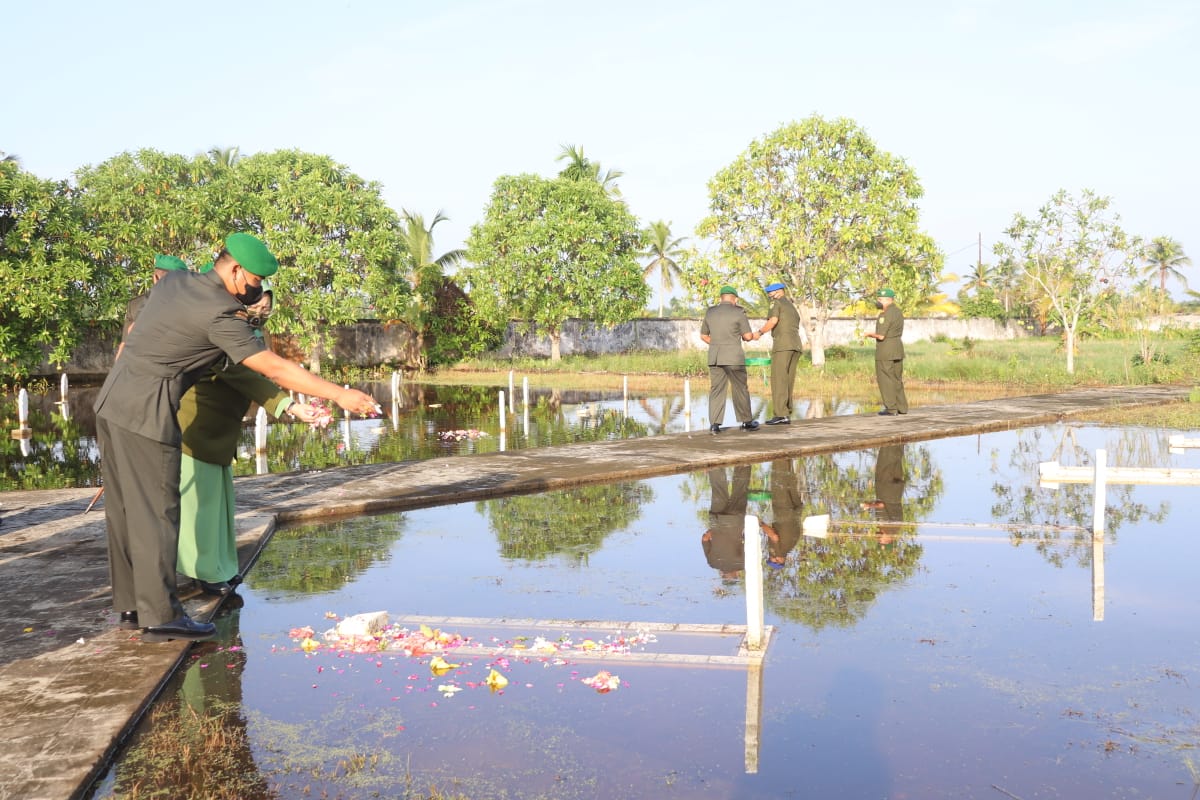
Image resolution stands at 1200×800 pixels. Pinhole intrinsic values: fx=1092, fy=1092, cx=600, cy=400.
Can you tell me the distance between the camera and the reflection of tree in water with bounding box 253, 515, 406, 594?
22.9ft

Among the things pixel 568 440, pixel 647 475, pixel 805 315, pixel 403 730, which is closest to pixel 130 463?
pixel 403 730

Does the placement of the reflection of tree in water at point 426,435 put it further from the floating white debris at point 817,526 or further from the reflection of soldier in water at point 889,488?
the floating white debris at point 817,526

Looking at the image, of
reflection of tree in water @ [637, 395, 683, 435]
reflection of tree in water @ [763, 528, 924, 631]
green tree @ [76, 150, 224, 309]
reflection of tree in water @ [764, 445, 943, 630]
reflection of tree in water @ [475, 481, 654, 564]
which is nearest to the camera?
reflection of tree in water @ [763, 528, 924, 631]

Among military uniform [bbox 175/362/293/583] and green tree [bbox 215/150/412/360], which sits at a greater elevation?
green tree [bbox 215/150/412/360]

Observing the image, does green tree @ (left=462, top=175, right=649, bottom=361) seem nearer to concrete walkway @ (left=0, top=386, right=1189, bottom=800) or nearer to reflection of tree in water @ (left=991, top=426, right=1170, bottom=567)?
concrete walkway @ (left=0, top=386, right=1189, bottom=800)

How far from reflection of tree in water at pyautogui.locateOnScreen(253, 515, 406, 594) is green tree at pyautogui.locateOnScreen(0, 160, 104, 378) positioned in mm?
22443

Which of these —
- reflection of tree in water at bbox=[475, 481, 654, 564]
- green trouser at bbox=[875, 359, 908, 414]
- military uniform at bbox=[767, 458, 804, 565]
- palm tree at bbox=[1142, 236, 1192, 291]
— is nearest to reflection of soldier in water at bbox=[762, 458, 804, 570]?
military uniform at bbox=[767, 458, 804, 565]

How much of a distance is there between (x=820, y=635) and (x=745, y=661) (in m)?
0.63

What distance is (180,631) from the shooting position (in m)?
5.39

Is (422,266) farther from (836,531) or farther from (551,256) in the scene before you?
(836,531)

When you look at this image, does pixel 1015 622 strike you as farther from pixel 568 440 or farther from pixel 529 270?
pixel 529 270

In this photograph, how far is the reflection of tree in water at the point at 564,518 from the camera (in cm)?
802

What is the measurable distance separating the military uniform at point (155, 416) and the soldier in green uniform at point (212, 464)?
75 centimetres

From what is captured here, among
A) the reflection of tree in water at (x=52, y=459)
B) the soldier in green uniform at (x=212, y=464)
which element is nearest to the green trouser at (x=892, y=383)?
the reflection of tree in water at (x=52, y=459)
